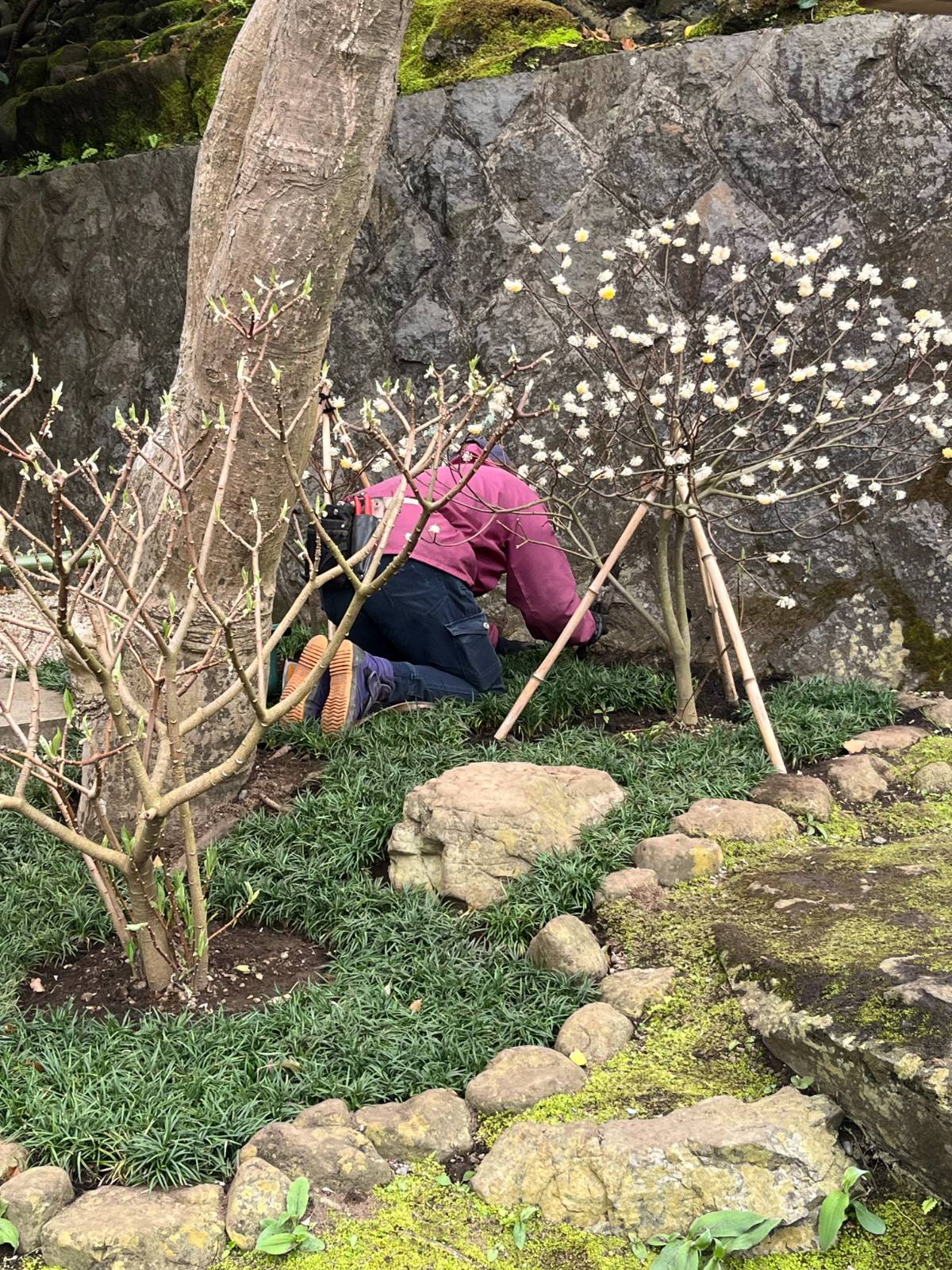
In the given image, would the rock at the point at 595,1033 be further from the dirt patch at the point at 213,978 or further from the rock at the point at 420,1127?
the dirt patch at the point at 213,978

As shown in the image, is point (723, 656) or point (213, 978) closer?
point (213, 978)

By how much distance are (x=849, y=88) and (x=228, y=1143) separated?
4.77 m

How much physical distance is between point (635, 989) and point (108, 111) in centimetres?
609

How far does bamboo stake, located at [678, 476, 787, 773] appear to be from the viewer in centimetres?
430

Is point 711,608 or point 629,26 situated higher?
point 629,26

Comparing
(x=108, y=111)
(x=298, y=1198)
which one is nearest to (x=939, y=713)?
(x=298, y=1198)

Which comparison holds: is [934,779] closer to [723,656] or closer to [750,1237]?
[723,656]

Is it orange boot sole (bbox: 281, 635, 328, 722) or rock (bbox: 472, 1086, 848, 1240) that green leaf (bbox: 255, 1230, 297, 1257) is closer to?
rock (bbox: 472, 1086, 848, 1240)

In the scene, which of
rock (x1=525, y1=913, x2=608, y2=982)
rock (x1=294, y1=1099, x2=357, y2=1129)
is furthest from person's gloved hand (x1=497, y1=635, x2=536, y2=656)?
rock (x1=294, y1=1099, x2=357, y2=1129)

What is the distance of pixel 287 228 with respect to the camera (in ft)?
11.7

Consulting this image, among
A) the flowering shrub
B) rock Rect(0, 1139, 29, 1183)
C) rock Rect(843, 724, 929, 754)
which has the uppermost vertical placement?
the flowering shrub

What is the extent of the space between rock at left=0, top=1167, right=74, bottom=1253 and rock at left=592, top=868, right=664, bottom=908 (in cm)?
167

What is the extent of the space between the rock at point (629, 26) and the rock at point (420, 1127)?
5.19 meters

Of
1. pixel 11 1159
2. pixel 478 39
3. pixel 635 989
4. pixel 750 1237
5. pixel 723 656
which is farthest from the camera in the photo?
pixel 478 39
